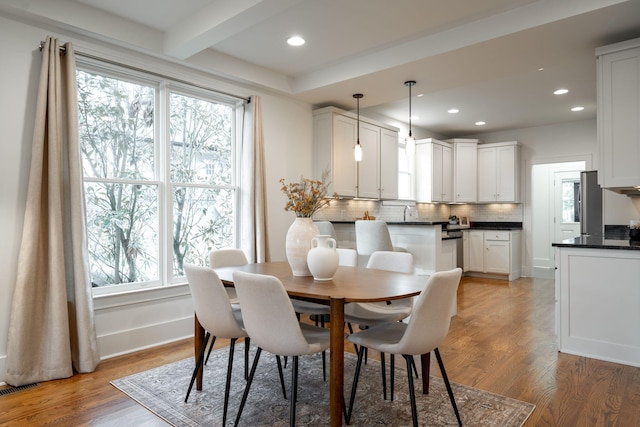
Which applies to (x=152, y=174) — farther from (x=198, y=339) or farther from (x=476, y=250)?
(x=476, y=250)

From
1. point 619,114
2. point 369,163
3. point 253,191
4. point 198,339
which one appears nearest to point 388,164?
point 369,163

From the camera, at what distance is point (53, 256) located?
280 cm

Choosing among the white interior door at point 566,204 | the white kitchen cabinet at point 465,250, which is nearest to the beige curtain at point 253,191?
the white kitchen cabinet at point 465,250

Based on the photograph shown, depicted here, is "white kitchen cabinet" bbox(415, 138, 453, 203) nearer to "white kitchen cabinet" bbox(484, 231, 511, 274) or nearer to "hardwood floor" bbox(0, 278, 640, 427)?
"white kitchen cabinet" bbox(484, 231, 511, 274)

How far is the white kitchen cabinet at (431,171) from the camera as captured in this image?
686 cm

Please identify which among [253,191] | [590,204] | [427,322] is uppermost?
[253,191]

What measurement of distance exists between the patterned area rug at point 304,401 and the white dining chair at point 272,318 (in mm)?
469

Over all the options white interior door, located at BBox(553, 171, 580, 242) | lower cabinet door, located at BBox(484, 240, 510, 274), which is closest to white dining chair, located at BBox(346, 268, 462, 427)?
lower cabinet door, located at BBox(484, 240, 510, 274)

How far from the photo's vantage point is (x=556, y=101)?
221 inches

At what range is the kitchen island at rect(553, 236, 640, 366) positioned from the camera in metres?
2.99

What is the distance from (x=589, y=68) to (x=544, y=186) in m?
4.45

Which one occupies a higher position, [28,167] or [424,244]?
[28,167]

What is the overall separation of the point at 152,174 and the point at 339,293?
8.11 feet

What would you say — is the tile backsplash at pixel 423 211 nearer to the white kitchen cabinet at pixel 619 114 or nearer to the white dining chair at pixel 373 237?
the white dining chair at pixel 373 237
